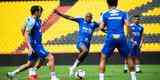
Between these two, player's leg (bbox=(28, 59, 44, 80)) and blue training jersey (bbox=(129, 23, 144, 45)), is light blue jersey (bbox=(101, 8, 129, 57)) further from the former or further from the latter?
blue training jersey (bbox=(129, 23, 144, 45))

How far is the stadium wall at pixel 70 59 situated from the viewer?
2497 centimetres

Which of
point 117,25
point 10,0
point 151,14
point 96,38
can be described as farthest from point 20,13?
point 117,25

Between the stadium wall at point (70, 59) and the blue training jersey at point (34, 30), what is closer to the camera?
the blue training jersey at point (34, 30)

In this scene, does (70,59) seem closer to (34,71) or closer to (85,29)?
(85,29)

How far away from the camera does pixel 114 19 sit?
13.3m

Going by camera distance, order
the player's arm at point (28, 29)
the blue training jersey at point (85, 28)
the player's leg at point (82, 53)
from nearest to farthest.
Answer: the player's arm at point (28, 29) < the player's leg at point (82, 53) < the blue training jersey at point (85, 28)

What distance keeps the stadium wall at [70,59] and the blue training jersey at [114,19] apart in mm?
11733

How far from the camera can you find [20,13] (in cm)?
2617

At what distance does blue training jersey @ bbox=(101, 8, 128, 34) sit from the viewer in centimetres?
1327

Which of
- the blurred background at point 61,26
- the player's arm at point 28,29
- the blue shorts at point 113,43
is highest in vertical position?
the player's arm at point 28,29

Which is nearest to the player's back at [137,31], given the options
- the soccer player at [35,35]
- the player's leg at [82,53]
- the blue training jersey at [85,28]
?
the blue training jersey at [85,28]

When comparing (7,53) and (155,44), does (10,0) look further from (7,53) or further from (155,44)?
(155,44)

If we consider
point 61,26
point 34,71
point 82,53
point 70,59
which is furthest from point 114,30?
point 61,26

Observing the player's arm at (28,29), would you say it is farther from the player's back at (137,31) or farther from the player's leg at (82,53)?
the player's back at (137,31)
